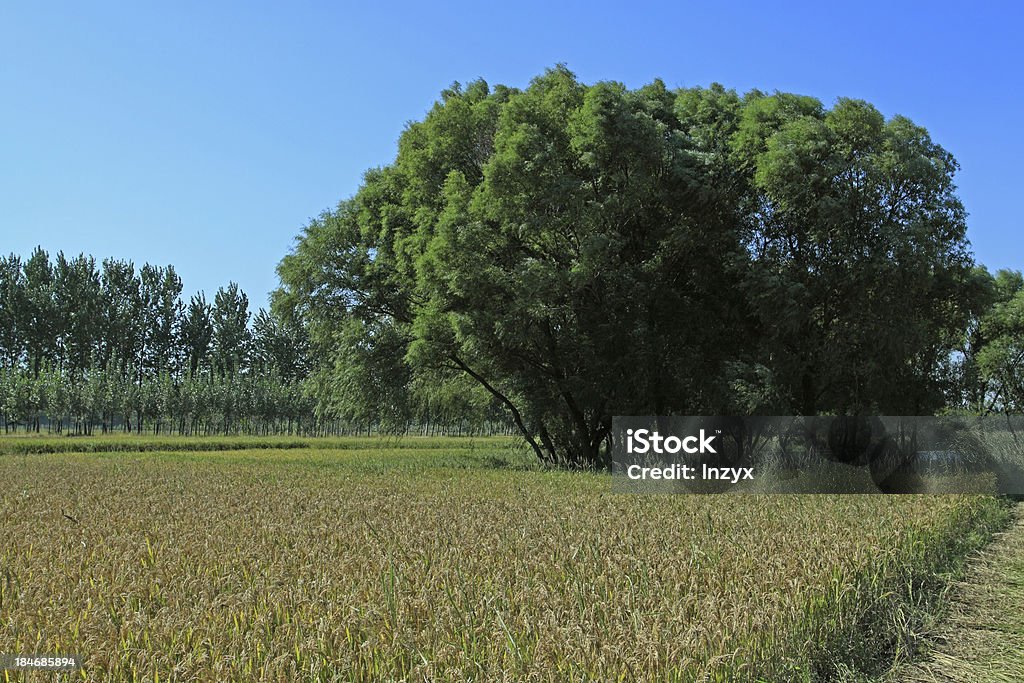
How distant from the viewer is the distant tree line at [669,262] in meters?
22.3

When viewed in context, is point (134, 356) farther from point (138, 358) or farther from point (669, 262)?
point (669, 262)

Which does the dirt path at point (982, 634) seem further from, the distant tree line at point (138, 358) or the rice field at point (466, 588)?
the distant tree line at point (138, 358)

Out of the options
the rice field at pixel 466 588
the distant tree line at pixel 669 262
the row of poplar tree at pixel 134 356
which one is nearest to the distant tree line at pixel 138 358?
the row of poplar tree at pixel 134 356

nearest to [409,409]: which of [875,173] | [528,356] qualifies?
[528,356]

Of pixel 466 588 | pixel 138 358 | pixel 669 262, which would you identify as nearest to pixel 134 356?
pixel 138 358

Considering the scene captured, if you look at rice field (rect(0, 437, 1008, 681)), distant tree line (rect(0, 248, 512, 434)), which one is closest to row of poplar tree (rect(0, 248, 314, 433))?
distant tree line (rect(0, 248, 512, 434))

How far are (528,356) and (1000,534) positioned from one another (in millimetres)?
15685

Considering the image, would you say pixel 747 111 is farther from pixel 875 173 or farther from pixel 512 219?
pixel 512 219

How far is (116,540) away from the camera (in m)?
9.42

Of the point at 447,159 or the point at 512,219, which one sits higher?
the point at 447,159

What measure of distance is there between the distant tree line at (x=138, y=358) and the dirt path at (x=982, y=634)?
212 ft

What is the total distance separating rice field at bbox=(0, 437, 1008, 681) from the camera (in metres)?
4.85

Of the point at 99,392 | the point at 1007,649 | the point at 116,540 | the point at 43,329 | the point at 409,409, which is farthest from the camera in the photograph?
the point at 43,329

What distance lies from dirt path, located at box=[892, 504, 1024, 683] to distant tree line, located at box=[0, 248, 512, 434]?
64.5 m
